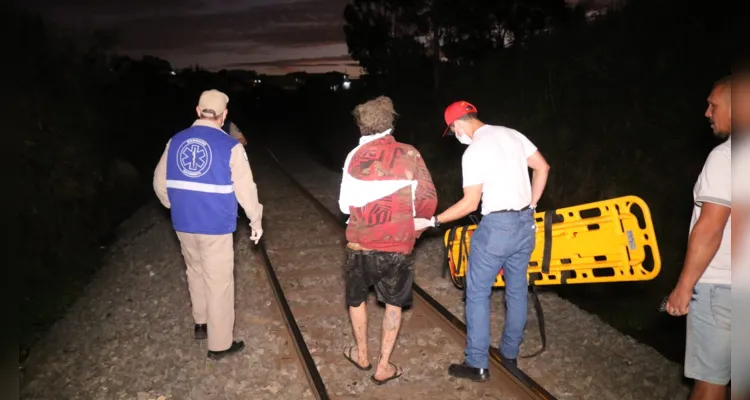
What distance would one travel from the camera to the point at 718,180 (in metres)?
2.76

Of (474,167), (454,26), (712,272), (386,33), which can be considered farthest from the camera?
(386,33)

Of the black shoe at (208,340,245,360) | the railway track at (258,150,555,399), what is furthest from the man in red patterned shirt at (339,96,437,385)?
the black shoe at (208,340,245,360)

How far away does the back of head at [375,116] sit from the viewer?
13.4 ft

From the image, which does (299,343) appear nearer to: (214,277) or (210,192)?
(214,277)

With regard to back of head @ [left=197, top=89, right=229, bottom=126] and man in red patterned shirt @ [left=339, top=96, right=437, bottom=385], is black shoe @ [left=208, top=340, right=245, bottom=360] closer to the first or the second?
man in red patterned shirt @ [left=339, top=96, right=437, bottom=385]

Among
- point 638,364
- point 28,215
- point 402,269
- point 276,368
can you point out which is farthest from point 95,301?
point 638,364

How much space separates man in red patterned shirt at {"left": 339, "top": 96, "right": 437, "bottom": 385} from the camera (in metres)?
4.04

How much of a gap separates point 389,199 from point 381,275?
614mm

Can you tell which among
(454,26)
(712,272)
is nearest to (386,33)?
(454,26)

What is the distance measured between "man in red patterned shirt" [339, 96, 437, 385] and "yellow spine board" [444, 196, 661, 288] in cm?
100

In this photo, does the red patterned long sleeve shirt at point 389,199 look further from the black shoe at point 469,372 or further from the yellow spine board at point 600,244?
the black shoe at point 469,372

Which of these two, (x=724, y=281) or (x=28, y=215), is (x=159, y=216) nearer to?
(x=28, y=215)

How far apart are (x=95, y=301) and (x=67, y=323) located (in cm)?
63

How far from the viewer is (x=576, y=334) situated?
216 inches
